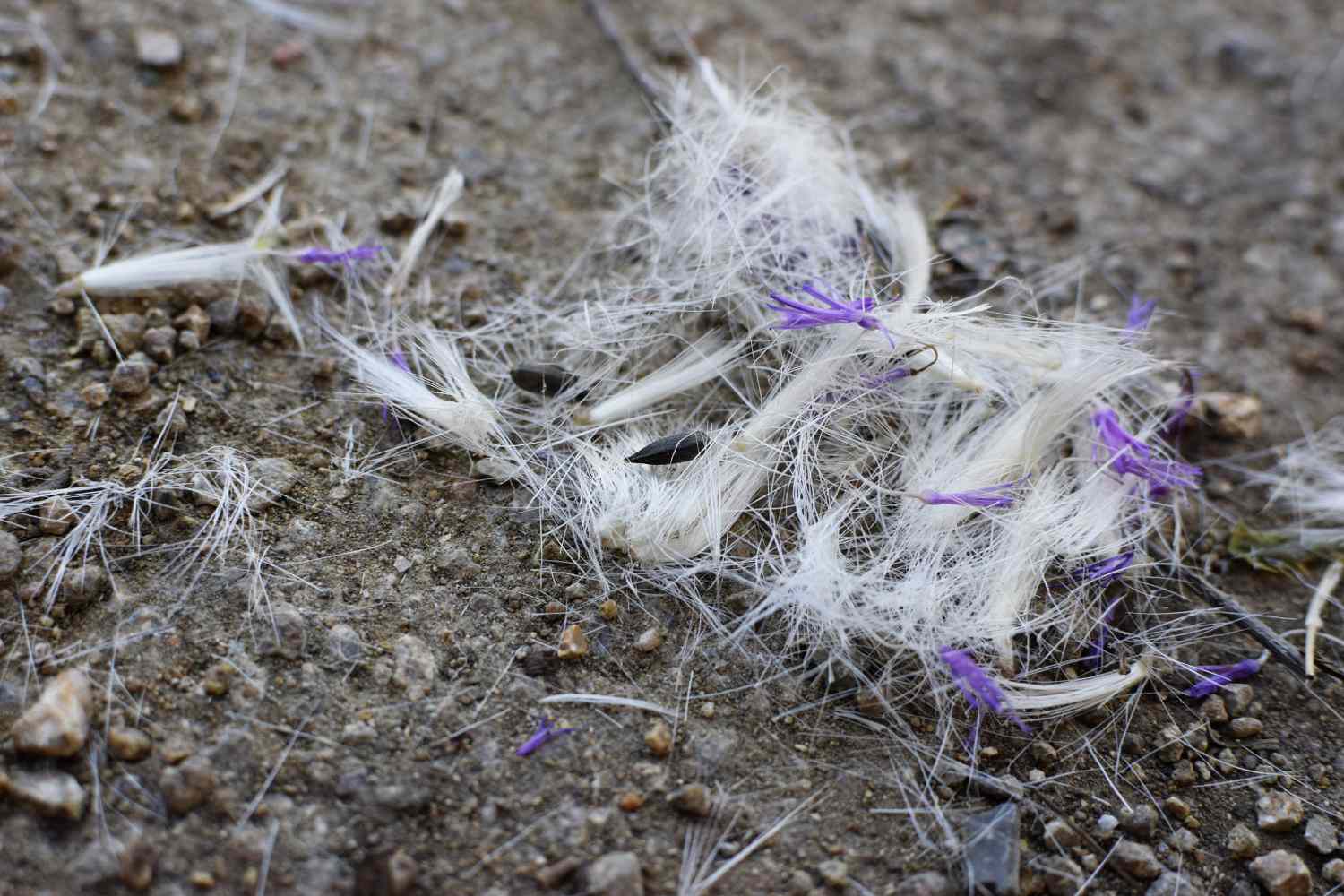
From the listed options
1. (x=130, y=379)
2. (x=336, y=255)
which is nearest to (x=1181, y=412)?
(x=336, y=255)

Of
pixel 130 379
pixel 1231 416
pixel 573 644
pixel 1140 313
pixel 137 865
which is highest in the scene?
pixel 1140 313

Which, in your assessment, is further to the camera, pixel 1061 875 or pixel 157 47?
pixel 157 47

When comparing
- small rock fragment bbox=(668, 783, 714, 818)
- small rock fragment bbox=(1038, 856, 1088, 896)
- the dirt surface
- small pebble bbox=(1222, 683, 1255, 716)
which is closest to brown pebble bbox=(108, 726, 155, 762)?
the dirt surface

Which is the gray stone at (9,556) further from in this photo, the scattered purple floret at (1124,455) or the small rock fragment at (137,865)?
the scattered purple floret at (1124,455)

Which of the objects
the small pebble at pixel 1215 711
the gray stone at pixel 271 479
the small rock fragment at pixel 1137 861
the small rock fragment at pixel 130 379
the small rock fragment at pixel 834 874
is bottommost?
the small rock fragment at pixel 834 874

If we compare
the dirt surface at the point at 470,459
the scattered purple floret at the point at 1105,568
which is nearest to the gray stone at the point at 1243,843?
the dirt surface at the point at 470,459

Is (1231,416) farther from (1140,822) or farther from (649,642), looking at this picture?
(649,642)

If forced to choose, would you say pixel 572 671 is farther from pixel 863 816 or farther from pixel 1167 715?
pixel 1167 715
